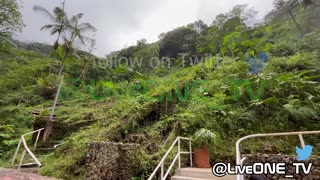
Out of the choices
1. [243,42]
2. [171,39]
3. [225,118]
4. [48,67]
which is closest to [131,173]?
[225,118]

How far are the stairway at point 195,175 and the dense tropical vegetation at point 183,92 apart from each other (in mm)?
681

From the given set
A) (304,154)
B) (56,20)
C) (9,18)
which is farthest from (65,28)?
(304,154)

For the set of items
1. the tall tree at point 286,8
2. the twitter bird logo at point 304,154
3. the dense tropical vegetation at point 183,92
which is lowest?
the twitter bird logo at point 304,154

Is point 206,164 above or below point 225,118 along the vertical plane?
below

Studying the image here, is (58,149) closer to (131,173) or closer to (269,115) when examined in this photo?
(131,173)

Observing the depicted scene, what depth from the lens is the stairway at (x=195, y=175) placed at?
4.71 m

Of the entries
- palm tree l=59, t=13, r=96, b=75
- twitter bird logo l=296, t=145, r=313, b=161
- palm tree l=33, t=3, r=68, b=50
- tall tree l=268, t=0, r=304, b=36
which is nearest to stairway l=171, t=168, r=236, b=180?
twitter bird logo l=296, t=145, r=313, b=161

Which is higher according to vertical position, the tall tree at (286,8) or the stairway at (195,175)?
the tall tree at (286,8)

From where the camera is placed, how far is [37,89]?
17297 mm

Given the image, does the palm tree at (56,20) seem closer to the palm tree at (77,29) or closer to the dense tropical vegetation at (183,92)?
the dense tropical vegetation at (183,92)

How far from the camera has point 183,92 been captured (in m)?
9.49

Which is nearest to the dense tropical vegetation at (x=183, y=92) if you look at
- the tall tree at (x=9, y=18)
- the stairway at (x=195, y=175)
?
the tall tree at (x=9, y=18)

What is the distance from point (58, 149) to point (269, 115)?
675cm

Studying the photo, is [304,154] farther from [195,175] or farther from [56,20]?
[56,20]
